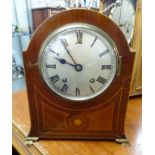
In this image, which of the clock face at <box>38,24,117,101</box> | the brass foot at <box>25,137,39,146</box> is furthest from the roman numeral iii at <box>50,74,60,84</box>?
the brass foot at <box>25,137,39,146</box>

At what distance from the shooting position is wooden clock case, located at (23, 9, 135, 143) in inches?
21.9

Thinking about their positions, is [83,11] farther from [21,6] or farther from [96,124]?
[21,6]

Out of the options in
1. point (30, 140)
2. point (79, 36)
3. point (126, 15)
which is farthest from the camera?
point (126, 15)

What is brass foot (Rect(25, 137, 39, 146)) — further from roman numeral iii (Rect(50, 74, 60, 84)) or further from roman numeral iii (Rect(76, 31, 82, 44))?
roman numeral iii (Rect(76, 31, 82, 44))

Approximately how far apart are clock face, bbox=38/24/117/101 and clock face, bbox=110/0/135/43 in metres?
0.30

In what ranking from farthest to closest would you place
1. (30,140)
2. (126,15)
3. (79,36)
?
(126,15)
(30,140)
(79,36)

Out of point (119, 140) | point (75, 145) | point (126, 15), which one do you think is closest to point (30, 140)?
point (75, 145)

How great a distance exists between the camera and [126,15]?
829 mm

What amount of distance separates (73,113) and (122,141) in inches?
7.6

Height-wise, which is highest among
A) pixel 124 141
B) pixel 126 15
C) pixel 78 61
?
pixel 126 15

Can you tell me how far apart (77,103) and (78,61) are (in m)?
0.14

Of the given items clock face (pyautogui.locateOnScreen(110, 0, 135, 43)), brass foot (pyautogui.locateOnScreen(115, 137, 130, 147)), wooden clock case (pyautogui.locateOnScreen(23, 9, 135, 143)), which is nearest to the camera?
wooden clock case (pyautogui.locateOnScreen(23, 9, 135, 143))

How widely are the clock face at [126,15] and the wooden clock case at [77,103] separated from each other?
0.95 feet

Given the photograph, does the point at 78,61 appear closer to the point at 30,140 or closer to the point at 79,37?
the point at 79,37
